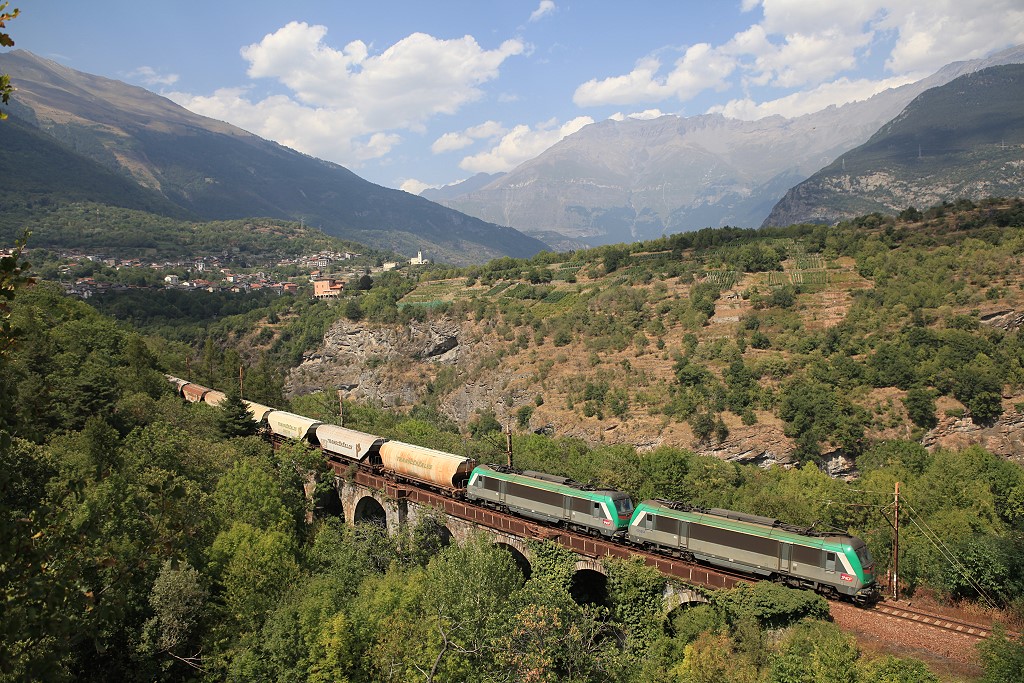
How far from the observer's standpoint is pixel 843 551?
880 inches

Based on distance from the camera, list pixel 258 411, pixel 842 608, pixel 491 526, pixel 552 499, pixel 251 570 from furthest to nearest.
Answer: pixel 258 411 → pixel 491 526 → pixel 552 499 → pixel 251 570 → pixel 842 608

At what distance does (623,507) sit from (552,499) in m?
3.63

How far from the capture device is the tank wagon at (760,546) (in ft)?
73.5

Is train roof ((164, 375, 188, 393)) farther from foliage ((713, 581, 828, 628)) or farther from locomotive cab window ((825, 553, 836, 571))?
locomotive cab window ((825, 553, 836, 571))

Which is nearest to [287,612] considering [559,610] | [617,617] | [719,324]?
[559,610]

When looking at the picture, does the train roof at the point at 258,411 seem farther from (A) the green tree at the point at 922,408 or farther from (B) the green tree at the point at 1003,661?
(A) the green tree at the point at 922,408

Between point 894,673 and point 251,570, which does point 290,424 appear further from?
point 894,673

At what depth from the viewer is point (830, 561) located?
22.5m

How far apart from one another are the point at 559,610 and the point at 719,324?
185ft

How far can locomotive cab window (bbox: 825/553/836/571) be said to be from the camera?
2242 centimetres

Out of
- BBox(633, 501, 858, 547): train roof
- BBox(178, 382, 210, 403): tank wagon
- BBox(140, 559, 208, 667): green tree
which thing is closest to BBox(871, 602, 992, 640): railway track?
BBox(633, 501, 858, 547): train roof

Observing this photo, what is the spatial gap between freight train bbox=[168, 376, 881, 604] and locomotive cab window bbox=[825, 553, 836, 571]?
33 mm

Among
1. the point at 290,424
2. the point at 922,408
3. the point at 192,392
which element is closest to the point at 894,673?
the point at 290,424

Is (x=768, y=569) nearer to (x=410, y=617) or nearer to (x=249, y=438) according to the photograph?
(x=410, y=617)
